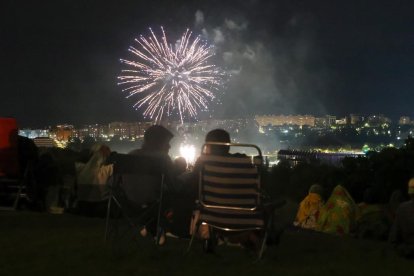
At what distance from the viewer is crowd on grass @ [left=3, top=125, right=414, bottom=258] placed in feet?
21.6

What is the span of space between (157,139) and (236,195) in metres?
1.67

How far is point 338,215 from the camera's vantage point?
34.2 ft

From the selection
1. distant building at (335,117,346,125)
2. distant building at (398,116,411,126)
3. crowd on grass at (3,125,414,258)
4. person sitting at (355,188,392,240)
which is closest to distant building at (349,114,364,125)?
distant building at (335,117,346,125)

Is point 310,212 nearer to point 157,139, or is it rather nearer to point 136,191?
point 157,139

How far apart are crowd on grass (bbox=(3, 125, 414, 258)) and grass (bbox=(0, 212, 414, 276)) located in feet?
1.05

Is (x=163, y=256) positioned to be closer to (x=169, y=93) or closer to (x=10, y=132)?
(x=10, y=132)

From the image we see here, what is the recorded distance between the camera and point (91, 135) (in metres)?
60.1

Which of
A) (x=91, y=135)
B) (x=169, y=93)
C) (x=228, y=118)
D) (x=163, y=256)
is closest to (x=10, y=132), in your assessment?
(x=163, y=256)

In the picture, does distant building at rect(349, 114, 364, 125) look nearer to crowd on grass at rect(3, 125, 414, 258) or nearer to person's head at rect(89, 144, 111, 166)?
crowd on grass at rect(3, 125, 414, 258)

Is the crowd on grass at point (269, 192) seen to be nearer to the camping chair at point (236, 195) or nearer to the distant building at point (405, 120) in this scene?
the camping chair at point (236, 195)

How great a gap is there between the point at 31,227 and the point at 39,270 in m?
2.56

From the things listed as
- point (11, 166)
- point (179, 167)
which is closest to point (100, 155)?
point (11, 166)

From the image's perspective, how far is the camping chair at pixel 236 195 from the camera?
5848mm

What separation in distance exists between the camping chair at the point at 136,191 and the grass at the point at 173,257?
9.6 inches
